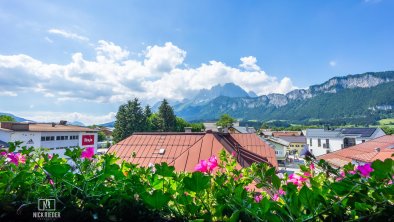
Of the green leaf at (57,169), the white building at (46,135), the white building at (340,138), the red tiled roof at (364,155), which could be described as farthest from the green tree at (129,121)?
the green leaf at (57,169)

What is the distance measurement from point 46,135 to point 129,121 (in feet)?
75.9

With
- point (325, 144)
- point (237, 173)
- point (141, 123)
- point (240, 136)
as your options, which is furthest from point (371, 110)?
point (237, 173)

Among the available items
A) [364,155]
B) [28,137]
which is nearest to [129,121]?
[28,137]

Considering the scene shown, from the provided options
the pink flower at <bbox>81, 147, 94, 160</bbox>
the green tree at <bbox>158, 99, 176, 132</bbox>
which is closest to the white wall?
the green tree at <bbox>158, 99, 176, 132</bbox>

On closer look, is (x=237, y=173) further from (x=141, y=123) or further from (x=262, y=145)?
(x=141, y=123)

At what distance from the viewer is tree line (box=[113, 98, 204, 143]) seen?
58.8m

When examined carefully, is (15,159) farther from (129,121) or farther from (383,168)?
(129,121)

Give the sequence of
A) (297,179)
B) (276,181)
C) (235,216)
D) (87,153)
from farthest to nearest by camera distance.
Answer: (87,153)
(297,179)
(276,181)
(235,216)

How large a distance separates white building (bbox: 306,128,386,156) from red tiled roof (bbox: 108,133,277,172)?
3655 centimetres

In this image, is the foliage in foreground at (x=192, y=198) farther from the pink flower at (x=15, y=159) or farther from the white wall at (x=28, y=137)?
the white wall at (x=28, y=137)

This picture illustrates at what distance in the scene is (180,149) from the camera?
39.3 feet

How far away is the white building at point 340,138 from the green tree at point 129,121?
124ft

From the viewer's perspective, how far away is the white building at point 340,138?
44125 millimetres

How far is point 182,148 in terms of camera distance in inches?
474
